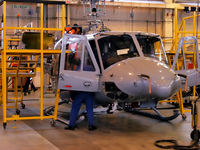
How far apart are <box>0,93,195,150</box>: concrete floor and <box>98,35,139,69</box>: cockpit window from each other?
1723 millimetres

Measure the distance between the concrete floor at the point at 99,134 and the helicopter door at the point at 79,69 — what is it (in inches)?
44.9

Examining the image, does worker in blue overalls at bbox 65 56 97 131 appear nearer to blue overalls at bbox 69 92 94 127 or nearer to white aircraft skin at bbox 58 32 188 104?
blue overalls at bbox 69 92 94 127

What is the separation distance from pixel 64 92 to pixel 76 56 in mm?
1356

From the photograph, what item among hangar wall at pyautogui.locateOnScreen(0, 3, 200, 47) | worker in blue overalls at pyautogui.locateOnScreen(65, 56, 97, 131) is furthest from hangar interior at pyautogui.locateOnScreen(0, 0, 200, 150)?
hangar wall at pyautogui.locateOnScreen(0, 3, 200, 47)

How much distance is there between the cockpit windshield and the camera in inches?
344

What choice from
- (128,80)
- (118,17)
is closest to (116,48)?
(128,80)

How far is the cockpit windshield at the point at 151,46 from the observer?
8.73m

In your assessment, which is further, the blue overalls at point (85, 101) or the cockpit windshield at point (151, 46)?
the cockpit windshield at point (151, 46)

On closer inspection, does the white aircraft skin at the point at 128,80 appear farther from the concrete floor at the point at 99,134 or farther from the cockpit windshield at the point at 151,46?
the concrete floor at the point at 99,134

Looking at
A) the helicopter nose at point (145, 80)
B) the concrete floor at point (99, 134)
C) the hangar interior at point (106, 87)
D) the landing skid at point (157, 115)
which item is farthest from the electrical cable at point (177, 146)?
the landing skid at point (157, 115)

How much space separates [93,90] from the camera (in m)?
8.16

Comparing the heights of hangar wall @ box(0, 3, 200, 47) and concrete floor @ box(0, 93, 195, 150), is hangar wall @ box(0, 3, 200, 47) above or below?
above

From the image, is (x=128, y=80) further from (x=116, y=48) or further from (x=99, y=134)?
(x=99, y=134)

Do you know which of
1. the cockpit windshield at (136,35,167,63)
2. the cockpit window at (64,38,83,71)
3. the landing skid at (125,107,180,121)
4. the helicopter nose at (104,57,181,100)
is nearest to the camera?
the helicopter nose at (104,57,181,100)
